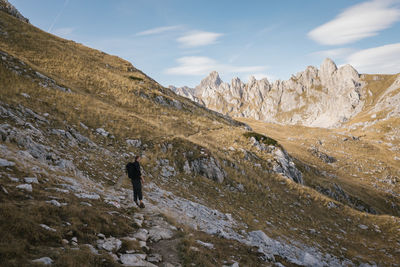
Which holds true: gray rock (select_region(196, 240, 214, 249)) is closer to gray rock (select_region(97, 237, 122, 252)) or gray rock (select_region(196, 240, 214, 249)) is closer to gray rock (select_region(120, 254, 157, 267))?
gray rock (select_region(120, 254, 157, 267))

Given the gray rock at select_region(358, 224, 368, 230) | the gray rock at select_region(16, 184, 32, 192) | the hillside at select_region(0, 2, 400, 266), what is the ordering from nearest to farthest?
the hillside at select_region(0, 2, 400, 266), the gray rock at select_region(16, 184, 32, 192), the gray rock at select_region(358, 224, 368, 230)

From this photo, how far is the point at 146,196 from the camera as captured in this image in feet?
47.3

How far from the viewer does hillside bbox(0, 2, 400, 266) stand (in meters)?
6.88

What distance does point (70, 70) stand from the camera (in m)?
40.1

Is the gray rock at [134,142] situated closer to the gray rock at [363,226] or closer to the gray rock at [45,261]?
the gray rock at [45,261]

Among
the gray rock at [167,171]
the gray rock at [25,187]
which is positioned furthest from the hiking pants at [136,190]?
the gray rock at [167,171]

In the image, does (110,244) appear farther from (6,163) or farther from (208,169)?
(208,169)

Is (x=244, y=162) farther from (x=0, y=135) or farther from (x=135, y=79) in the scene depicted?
(x=135, y=79)

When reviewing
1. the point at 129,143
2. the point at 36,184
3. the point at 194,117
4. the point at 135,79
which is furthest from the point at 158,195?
the point at 135,79

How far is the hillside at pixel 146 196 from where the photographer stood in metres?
6.88

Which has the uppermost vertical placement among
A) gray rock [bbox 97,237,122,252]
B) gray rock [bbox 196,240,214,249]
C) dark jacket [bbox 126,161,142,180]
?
dark jacket [bbox 126,161,142,180]

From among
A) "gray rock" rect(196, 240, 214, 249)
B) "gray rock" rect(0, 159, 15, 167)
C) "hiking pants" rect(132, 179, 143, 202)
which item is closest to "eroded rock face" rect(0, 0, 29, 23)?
"gray rock" rect(0, 159, 15, 167)

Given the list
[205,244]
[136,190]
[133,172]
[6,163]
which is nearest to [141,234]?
[205,244]

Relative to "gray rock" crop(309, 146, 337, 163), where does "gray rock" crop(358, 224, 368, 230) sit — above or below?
below
